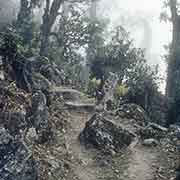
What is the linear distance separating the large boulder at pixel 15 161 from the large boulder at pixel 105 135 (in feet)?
A: 10.8

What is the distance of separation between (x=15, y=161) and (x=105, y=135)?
154 inches

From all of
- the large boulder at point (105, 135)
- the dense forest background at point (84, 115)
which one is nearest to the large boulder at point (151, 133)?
the dense forest background at point (84, 115)

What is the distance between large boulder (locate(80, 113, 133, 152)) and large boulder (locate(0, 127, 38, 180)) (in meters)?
3.30

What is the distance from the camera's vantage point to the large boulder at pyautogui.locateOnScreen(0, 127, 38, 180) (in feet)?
21.5

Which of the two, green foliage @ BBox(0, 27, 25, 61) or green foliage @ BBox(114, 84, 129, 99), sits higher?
green foliage @ BBox(0, 27, 25, 61)

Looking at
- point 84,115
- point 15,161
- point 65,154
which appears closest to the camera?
point 15,161

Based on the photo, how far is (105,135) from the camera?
1009 centimetres

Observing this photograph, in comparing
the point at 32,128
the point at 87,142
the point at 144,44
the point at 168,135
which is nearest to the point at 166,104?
the point at 168,135

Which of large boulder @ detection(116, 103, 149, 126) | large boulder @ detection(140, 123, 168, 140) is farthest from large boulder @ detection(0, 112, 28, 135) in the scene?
large boulder @ detection(116, 103, 149, 126)

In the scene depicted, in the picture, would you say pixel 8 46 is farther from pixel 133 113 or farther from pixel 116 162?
pixel 116 162

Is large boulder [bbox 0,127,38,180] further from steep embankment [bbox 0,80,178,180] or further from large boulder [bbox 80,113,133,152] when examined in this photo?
large boulder [bbox 80,113,133,152]

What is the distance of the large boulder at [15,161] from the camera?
6.56 m

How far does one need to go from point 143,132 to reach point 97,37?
39.4 ft

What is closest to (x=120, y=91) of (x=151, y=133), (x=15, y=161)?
(x=151, y=133)
